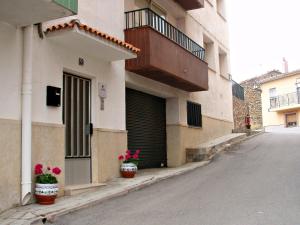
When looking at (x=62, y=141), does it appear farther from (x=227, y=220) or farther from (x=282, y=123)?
(x=282, y=123)

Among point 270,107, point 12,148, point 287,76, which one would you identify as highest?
point 287,76

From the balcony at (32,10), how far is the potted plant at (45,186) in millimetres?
2933

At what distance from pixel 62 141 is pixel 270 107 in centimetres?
4118

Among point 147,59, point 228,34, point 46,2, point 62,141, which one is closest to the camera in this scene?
point 46,2

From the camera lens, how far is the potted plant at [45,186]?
28.2 ft

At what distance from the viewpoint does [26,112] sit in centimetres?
Result: 864

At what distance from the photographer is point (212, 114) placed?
21.3 meters

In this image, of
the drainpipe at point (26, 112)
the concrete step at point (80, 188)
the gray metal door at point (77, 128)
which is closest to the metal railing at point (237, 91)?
the gray metal door at point (77, 128)

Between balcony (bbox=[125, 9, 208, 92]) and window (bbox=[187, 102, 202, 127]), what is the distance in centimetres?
161

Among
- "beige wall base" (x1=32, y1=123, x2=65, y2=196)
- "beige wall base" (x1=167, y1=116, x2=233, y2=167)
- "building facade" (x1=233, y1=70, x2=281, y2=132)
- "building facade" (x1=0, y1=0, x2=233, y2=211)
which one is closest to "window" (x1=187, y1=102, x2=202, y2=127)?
"building facade" (x1=0, y1=0, x2=233, y2=211)

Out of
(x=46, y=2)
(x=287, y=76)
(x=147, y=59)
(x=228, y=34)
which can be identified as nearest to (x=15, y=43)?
(x=46, y=2)

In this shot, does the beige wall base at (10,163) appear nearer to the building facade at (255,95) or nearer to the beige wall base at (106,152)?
the beige wall base at (106,152)

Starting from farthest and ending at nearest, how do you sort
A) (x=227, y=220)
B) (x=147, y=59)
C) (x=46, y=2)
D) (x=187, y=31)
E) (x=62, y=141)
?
(x=187, y=31), (x=147, y=59), (x=62, y=141), (x=46, y=2), (x=227, y=220)

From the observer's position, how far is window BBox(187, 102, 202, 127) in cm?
1816
